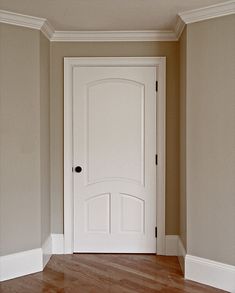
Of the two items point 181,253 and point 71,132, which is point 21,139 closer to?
point 71,132

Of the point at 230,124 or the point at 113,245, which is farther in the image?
the point at 113,245

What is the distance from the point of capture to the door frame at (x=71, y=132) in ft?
12.5

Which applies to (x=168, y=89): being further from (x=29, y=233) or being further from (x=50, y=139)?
(x=29, y=233)

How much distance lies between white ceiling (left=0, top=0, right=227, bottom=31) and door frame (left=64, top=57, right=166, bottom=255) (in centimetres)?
35

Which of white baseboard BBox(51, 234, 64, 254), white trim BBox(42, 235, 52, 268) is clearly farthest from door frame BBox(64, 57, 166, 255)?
white trim BBox(42, 235, 52, 268)

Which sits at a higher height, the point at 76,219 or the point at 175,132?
the point at 175,132

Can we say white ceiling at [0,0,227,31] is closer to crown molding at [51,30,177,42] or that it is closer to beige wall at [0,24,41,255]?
crown molding at [51,30,177,42]

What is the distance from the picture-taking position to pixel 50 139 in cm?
387

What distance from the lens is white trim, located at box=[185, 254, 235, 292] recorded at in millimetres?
2957

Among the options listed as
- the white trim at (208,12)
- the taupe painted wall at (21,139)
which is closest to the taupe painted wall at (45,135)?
the taupe painted wall at (21,139)

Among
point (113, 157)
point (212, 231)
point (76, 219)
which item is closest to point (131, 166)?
point (113, 157)

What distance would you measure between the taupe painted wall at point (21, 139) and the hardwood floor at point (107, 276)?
1.12 feet

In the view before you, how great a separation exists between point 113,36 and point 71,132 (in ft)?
3.72

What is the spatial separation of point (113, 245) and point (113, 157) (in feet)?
3.23
